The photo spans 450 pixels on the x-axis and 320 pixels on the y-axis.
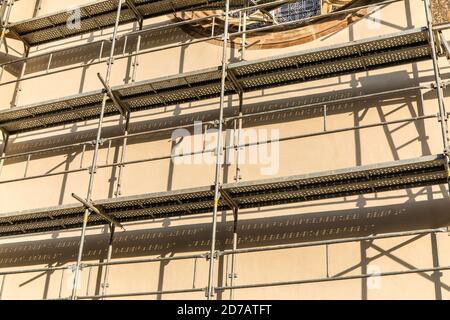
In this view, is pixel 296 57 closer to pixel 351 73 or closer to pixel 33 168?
pixel 351 73

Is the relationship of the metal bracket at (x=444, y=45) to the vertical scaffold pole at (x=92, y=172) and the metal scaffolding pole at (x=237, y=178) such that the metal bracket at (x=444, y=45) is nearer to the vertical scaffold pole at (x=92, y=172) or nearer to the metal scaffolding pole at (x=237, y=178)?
the metal scaffolding pole at (x=237, y=178)

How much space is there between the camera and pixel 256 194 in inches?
338

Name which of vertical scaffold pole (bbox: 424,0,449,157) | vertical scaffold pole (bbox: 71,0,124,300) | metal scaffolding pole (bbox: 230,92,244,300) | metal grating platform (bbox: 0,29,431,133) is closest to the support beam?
metal grating platform (bbox: 0,29,431,133)

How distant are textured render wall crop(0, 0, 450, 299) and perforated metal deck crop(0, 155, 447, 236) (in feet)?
0.57

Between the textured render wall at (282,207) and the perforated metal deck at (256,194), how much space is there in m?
0.17

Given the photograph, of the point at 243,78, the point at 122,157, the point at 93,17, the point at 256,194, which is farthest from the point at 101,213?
the point at 93,17

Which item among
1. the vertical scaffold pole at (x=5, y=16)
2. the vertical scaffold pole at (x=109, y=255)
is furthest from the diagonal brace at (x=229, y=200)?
the vertical scaffold pole at (x=5, y=16)

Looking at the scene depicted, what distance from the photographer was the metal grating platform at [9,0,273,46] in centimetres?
1106

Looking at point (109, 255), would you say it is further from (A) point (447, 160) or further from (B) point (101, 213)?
(A) point (447, 160)

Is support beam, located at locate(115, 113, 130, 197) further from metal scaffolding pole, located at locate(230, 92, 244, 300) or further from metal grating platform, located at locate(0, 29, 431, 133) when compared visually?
metal scaffolding pole, located at locate(230, 92, 244, 300)

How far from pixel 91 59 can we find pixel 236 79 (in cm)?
320

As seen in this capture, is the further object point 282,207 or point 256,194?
point 282,207

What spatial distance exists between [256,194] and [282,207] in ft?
1.51
